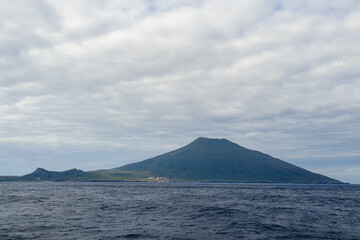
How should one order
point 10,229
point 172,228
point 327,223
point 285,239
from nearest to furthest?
point 285,239
point 10,229
point 172,228
point 327,223

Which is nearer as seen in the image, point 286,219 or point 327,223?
point 327,223

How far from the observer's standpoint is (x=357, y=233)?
42.2 m

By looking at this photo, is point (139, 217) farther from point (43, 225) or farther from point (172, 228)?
point (43, 225)

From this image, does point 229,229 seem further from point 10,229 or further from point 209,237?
point 10,229

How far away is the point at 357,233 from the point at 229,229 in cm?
1858

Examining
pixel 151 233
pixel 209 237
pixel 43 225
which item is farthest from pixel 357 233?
pixel 43 225

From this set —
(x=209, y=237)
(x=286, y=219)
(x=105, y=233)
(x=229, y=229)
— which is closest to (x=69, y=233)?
(x=105, y=233)

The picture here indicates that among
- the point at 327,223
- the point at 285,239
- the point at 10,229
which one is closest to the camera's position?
the point at 285,239

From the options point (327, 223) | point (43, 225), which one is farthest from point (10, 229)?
point (327, 223)

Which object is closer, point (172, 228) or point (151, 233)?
point (151, 233)

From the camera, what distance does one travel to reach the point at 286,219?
2159 inches

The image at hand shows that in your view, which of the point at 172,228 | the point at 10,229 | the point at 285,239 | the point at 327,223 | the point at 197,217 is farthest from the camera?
the point at 197,217

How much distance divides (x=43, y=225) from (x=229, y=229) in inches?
1110

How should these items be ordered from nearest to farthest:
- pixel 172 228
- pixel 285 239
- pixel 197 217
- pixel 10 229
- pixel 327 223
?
pixel 285 239, pixel 10 229, pixel 172 228, pixel 327 223, pixel 197 217
